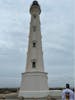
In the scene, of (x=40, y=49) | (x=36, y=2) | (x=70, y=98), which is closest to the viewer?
(x=70, y=98)

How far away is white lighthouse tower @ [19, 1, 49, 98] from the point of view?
62.9 feet

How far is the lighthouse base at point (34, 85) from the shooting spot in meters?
19.1

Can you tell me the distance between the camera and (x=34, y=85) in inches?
757

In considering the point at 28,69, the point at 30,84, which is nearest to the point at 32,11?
the point at 28,69

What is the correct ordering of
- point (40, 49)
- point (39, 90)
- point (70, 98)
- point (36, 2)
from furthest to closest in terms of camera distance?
point (36, 2) < point (40, 49) < point (39, 90) < point (70, 98)

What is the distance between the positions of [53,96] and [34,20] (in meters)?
7.31

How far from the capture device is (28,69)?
20.0 meters

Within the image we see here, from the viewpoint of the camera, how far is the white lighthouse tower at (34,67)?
1917 centimetres

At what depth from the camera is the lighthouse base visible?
19083mm

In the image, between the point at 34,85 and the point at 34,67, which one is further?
the point at 34,67

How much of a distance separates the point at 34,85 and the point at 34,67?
1702 millimetres

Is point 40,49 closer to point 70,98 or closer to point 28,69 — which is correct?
point 28,69

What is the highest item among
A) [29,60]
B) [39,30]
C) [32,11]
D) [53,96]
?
[32,11]

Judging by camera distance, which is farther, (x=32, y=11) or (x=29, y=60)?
(x=32, y=11)
